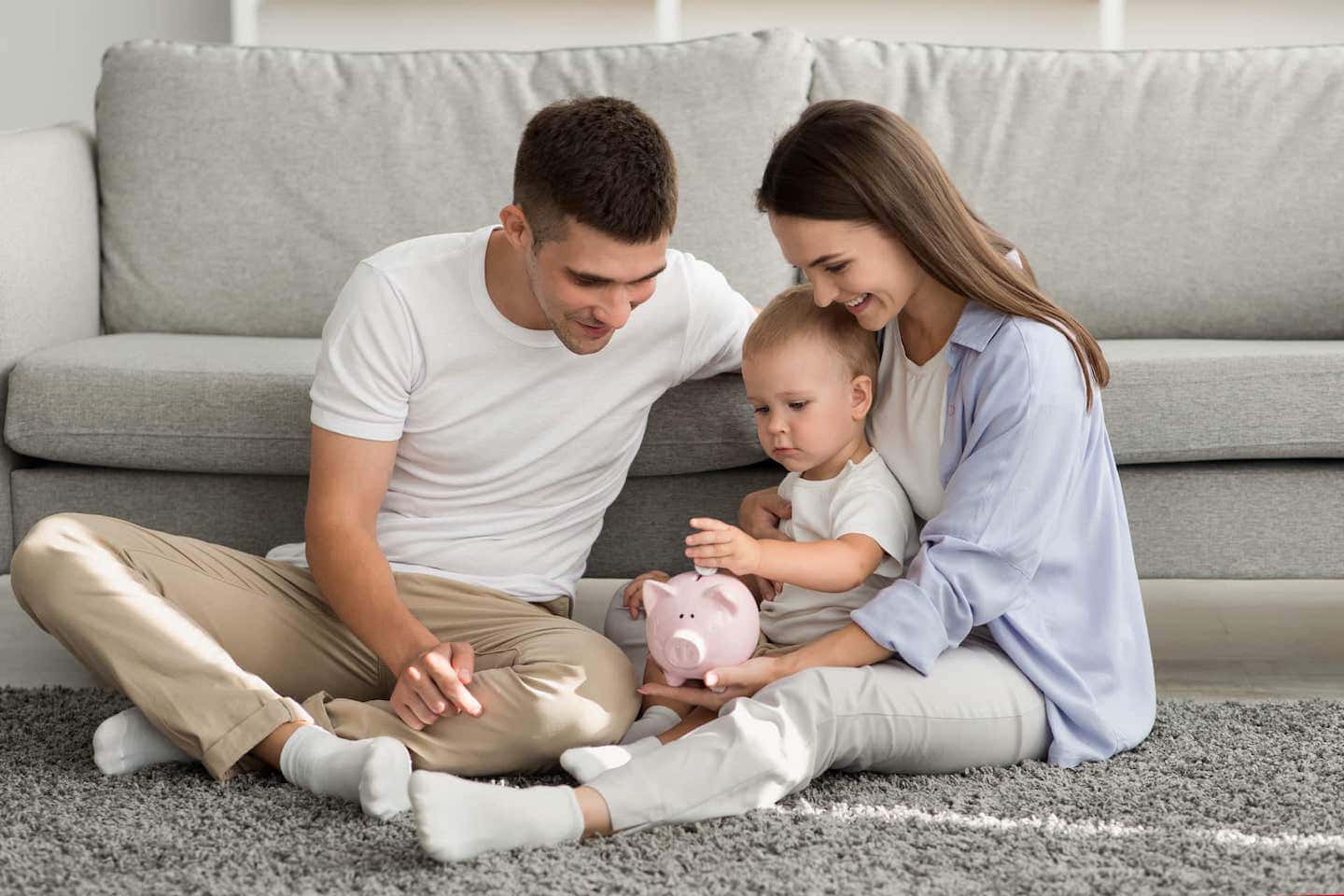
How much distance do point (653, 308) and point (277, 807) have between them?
70cm

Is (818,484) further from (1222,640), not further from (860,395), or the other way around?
(1222,640)

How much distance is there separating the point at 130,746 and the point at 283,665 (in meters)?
0.18

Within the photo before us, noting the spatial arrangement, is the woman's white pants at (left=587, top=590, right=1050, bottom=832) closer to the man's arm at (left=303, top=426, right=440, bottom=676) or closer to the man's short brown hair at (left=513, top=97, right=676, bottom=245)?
the man's arm at (left=303, top=426, right=440, bottom=676)

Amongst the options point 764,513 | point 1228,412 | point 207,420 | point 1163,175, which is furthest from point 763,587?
point 1163,175

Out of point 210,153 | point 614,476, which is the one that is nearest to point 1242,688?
point 614,476

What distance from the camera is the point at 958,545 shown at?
1407 millimetres

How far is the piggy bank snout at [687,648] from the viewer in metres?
1.44

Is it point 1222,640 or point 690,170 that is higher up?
point 690,170

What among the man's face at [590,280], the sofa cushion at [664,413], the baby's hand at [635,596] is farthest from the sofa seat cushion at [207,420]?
the man's face at [590,280]

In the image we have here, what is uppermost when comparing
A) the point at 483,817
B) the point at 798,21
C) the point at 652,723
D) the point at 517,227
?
the point at 798,21

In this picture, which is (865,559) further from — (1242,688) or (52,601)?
(52,601)

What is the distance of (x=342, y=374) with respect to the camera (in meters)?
1.52

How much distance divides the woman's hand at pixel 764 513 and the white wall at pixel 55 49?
2480 mm

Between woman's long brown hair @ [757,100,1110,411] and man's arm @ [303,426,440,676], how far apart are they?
0.54 meters
